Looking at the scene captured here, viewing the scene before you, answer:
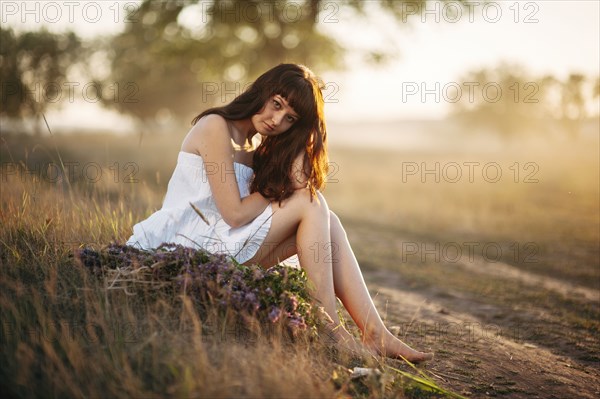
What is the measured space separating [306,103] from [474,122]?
138ft

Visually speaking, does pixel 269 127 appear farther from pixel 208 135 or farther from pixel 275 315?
pixel 275 315

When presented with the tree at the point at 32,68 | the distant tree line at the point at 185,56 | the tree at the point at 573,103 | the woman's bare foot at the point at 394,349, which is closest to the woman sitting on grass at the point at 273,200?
the woman's bare foot at the point at 394,349

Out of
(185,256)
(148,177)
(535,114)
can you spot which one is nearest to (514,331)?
(185,256)

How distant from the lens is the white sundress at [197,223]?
10.9 feet

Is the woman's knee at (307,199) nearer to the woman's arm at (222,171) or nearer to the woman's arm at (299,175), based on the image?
the woman's arm at (299,175)

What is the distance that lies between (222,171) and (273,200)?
0.43 m

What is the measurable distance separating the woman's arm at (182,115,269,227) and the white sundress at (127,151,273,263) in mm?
61

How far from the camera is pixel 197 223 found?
355 cm

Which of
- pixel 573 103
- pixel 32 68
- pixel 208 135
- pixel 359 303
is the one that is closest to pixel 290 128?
pixel 208 135

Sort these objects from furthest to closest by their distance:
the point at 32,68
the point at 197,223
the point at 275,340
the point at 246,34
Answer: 1. the point at 32,68
2. the point at 246,34
3. the point at 197,223
4. the point at 275,340

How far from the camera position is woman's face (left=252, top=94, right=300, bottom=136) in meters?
3.66

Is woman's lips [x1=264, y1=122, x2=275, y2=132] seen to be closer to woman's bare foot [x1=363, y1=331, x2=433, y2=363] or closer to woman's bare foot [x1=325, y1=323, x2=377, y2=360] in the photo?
woman's bare foot [x1=325, y1=323, x2=377, y2=360]

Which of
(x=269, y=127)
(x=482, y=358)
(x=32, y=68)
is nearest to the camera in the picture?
(x=482, y=358)

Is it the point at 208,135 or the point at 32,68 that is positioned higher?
the point at 32,68
